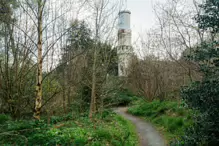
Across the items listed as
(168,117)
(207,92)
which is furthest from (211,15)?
(168,117)

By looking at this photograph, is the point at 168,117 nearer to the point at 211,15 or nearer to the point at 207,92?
the point at 207,92

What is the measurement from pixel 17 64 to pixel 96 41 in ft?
12.0

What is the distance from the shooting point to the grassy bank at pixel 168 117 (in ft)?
21.4

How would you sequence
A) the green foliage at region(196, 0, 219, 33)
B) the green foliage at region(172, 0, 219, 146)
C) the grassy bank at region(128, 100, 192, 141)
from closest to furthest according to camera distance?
the green foliage at region(172, 0, 219, 146) → the green foliage at region(196, 0, 219, 33) → the grassy bank at region(128, 100, 192, 141)

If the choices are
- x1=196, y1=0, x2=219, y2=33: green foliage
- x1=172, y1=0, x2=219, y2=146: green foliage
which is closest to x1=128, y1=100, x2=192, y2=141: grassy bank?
x1=172, y1=0, x2=219, y2=146: green foliage

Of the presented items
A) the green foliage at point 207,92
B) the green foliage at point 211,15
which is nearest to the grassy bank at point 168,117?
the green foliage at point 207,92

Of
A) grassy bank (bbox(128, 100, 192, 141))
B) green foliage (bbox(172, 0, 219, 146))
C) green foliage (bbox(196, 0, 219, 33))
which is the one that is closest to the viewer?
green foliage (bbox(172, 0, 219, 146))

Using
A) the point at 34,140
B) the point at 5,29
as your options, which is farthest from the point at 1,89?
the point at 34,140

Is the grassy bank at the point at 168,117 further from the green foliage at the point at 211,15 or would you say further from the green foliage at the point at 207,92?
the green foliage at the point at 211,15

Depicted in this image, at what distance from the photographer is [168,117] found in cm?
796

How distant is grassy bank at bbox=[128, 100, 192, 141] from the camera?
653 cm

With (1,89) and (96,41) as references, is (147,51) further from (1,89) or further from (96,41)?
(1,89)

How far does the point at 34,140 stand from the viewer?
4.39 m

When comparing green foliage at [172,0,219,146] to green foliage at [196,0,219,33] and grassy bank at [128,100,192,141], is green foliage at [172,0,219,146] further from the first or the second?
grassy bank at [128,100,192,141]
